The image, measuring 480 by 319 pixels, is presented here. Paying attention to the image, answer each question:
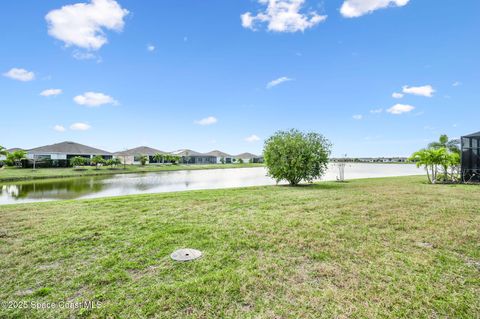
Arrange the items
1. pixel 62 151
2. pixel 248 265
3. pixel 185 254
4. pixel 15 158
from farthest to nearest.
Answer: pixel 62 151
pixel 15 158
pixel 185 254
pixel 248 265

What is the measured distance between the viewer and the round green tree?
15195 millimetres

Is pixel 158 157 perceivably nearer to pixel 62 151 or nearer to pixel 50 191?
pixel 62 151

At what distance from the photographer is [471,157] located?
1638 centimetres

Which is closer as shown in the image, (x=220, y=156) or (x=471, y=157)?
(x=471, y=157)

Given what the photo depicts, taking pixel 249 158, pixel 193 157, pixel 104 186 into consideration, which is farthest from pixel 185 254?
pixel 249 158

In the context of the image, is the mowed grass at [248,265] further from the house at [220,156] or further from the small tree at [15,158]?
the house at [220,156]

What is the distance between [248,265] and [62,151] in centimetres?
5507

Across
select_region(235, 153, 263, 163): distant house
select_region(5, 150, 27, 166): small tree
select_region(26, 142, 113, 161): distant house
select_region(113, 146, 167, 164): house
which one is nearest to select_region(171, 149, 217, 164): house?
select_region(113, 146, 167, 164): house

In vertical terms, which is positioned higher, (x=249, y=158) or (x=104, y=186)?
(x=249, y=158)

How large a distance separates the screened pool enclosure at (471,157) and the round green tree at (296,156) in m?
9.25

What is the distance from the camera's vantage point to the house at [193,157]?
6931 centimetres

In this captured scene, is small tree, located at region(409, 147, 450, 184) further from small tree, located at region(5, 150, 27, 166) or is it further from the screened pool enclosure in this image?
small tree, located at region(5, 150, 27, 166)

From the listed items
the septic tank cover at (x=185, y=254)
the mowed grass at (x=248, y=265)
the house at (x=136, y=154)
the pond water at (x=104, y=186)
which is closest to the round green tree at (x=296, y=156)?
the pond water at (x=104, y=186)

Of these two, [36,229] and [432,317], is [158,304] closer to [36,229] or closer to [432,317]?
[432,317]
